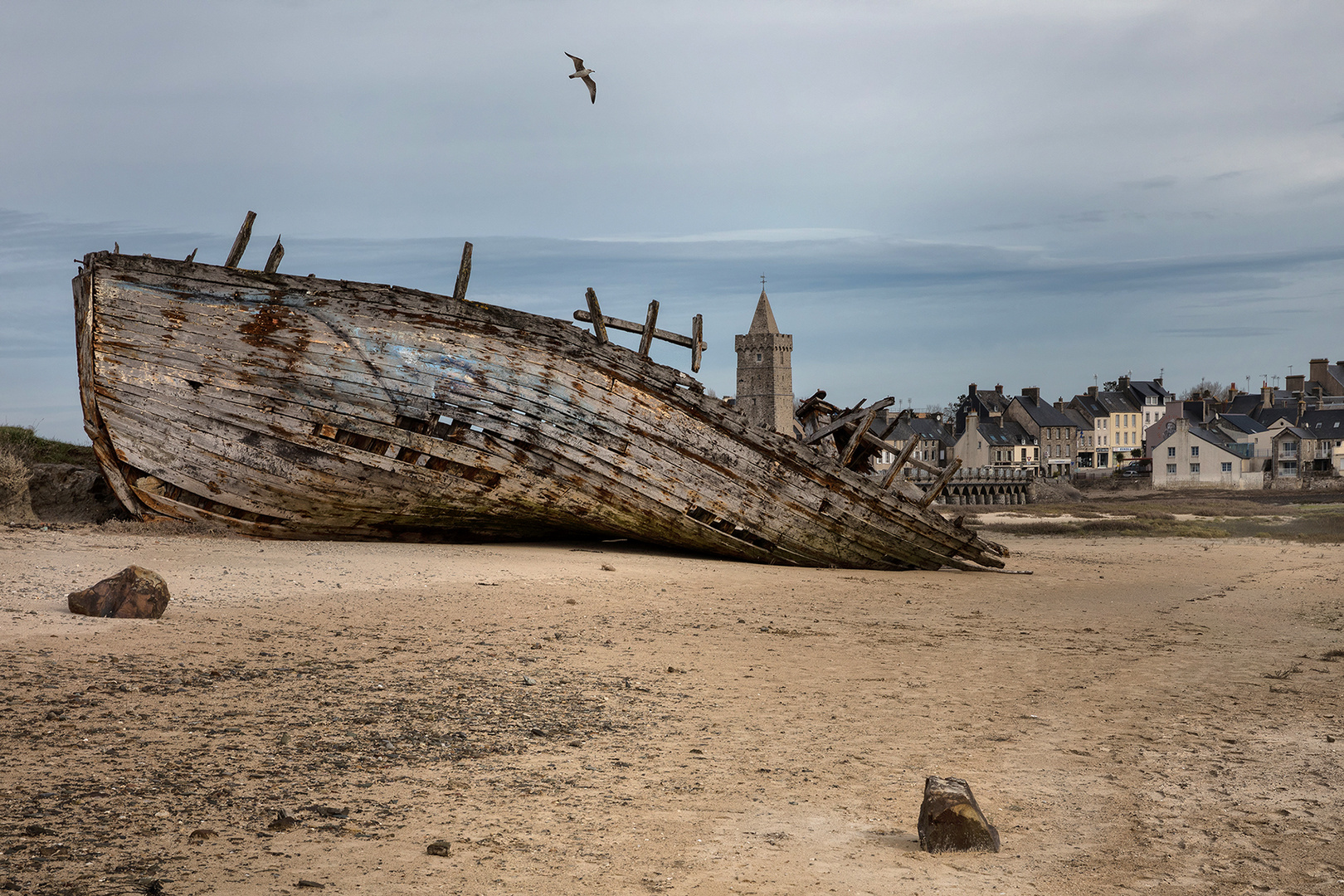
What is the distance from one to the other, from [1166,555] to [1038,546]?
13.6ft

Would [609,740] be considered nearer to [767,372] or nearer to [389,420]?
[389,420]

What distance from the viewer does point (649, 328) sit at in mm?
15180

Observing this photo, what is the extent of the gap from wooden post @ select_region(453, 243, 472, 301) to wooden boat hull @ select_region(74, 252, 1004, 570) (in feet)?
0.60

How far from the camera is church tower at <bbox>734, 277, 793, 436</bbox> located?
80.1 metres

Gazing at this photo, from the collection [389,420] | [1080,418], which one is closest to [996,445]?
[1080,418]

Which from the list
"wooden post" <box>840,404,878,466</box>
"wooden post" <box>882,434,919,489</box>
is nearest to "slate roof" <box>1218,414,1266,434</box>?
"wooden post" <box>840,404,878,466</box>

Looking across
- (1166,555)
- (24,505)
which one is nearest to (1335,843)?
(24,505)

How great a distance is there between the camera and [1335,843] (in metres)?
4.73

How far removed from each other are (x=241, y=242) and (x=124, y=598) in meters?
6.78

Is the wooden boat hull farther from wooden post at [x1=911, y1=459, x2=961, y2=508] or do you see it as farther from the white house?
the white house

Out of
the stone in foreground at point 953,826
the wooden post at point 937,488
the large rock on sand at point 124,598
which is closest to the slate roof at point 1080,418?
the wooden post at point 937,488

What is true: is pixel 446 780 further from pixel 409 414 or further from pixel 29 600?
pixel 409 414

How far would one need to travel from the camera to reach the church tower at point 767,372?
8006cm

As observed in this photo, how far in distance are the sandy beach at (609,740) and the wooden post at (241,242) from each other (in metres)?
3.86
